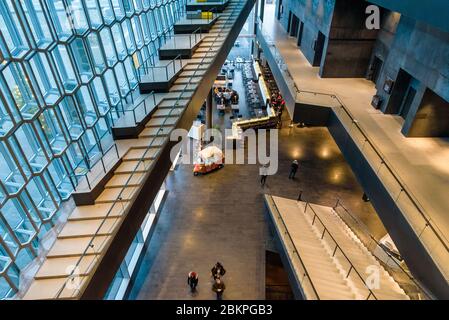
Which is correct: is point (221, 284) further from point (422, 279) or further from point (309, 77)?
point (309, 77)

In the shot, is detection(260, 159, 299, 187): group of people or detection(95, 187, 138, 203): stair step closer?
detection(95, 187, 138, 203): stair step

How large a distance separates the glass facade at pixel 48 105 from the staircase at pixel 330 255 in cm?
616

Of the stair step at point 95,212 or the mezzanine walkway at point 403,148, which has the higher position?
the stair step at point 95,212

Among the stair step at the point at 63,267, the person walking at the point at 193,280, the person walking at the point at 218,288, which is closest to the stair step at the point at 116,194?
the stair step at the point at 63,267

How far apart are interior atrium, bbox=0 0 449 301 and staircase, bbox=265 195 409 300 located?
6 cm

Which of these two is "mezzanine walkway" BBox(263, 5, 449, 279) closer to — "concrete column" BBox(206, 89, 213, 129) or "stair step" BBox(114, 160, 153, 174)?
"concrete column" BBox(206, 89, 213, 129)

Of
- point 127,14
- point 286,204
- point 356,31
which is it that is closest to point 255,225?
point 286,204

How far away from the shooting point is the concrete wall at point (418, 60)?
7789 mm

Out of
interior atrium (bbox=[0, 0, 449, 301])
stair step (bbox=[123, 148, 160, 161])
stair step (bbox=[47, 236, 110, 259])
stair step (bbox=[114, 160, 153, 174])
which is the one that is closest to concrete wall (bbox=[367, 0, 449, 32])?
interior atrium (bbox=[0, 0, 449, 301])

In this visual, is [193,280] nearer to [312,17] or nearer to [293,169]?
[293,169]

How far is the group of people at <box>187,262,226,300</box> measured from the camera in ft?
31.1

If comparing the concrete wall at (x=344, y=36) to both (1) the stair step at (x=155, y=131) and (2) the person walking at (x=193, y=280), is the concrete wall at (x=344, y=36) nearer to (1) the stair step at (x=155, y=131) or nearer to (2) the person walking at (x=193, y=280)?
(1) the stair step at (x=155, y=131)

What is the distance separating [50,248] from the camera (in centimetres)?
548
